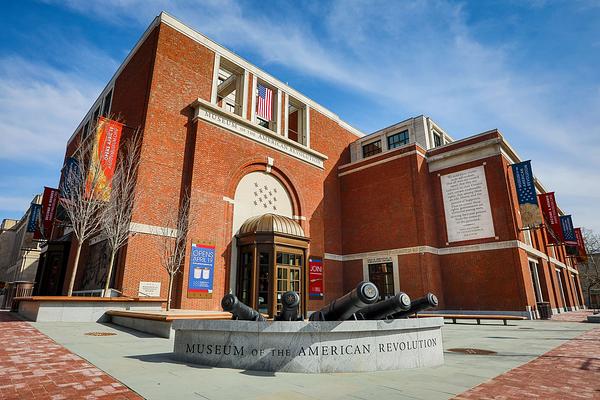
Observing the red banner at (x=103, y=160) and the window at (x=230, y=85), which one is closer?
the red banner at (x=103, y=160)

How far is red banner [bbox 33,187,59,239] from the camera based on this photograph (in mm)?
21812

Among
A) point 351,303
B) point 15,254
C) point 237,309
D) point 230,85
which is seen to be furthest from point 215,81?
point 15,254

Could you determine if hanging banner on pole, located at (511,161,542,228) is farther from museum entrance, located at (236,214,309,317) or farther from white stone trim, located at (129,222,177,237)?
white stone trim, located at (129,222,177,237)

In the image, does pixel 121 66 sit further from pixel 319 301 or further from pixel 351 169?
pixel 319 301

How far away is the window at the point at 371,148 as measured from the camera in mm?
27781

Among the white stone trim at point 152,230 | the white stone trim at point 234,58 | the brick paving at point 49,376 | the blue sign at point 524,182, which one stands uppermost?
the white stone trim at point 234,58

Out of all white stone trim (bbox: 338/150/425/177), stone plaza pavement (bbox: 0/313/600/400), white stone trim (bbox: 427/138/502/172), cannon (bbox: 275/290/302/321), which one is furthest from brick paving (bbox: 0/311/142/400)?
white stone trim (bbox: 427/138/502/172)

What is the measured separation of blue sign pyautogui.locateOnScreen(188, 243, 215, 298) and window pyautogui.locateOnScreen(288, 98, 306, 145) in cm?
1114

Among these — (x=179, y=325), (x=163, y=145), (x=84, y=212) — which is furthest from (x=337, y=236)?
(x=179, y=325)

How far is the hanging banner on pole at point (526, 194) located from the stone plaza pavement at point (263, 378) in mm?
15637

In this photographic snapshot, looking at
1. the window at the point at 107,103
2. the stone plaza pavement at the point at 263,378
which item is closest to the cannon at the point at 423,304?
the stone plaza pavement at the point at 263,378

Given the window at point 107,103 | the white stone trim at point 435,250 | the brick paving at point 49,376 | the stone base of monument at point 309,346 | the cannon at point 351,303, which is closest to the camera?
the brick paving at point 49,376

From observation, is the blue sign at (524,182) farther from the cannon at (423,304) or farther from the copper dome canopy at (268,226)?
the cannon at (423,304)

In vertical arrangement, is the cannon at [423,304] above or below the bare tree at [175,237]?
below
